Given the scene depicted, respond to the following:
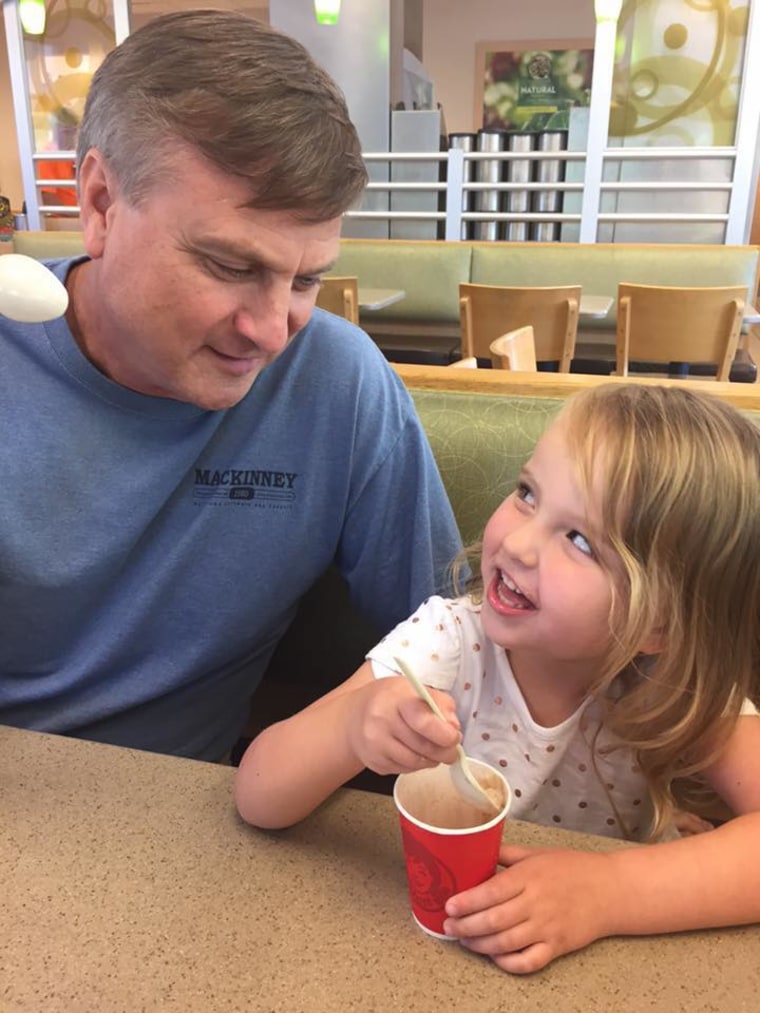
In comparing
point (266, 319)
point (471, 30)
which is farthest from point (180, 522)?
point (471, 30)

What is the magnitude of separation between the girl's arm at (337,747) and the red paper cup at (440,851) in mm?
35

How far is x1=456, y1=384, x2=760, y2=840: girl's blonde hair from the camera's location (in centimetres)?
83

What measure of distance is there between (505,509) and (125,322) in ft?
1.54

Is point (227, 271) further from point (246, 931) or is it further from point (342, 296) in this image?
point (342, 296)

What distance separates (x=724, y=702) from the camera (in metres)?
0.89

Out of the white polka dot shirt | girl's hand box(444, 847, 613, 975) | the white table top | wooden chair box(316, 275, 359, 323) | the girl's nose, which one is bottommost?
the white table top

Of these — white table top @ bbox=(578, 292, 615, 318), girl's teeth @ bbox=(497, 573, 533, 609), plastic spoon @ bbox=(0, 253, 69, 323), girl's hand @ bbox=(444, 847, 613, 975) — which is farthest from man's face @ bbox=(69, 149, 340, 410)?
white table top @ bbox=(578, 292, 615, 318)

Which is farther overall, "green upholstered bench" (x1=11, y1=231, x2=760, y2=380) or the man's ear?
"green upholstered bench" (x1=11, y1=231, x2=760, y2=380)

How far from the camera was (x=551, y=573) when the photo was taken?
83 cm

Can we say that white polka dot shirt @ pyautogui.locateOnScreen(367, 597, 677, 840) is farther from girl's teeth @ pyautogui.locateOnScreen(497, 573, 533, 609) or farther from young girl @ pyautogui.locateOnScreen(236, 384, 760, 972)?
girl's teeth @ pyautogui.locateOnScreen(497, 573, 533, 609)

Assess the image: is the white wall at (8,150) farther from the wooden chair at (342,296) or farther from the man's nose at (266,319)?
the man's nose at (266,319)

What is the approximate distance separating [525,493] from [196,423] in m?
0.42

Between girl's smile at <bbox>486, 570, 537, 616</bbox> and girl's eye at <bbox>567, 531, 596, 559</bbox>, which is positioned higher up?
girl's eye at <bbox>567, 531, 596, 559</bbox>

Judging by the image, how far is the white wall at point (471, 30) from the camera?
9742 mm
